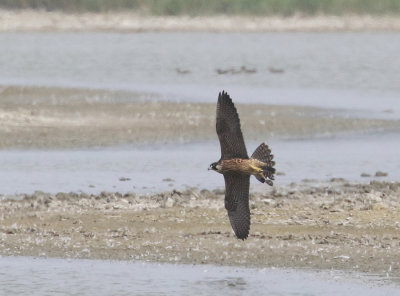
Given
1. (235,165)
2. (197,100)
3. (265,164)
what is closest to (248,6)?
(197,100)

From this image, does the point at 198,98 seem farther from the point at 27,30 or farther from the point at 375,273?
the point at 27,30

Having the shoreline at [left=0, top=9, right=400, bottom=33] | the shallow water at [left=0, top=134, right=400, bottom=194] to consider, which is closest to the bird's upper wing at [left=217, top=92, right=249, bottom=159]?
the shallow water at [left=0, top=134, right=400, bottom=194]

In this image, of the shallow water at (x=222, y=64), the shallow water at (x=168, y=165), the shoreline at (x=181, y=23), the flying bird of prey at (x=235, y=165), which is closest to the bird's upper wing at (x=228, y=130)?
the flying bird of prey at (x=235, y=165)

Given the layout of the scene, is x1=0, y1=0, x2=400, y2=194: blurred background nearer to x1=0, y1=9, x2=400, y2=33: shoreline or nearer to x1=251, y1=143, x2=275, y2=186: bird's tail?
x1=0, y1=9, x2=400, y2=33: shoreline

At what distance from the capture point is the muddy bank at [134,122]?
86.7ft

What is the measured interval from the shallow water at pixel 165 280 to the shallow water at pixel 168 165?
5129 mm

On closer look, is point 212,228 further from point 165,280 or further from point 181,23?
point 181,23

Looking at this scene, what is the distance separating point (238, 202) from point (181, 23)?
2139 inches

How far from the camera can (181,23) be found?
67.4 metres

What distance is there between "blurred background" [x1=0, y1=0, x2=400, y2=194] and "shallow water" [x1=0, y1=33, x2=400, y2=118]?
0.26 ft

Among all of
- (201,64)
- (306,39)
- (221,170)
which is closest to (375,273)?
(221,170)

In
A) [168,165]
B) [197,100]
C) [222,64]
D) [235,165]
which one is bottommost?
[235,165]

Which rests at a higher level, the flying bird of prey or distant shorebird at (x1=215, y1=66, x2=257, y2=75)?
distant shorebird at (x1=215, y1=66, x2=257, y2=75)

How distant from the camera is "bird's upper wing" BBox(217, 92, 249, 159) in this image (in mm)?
13312
